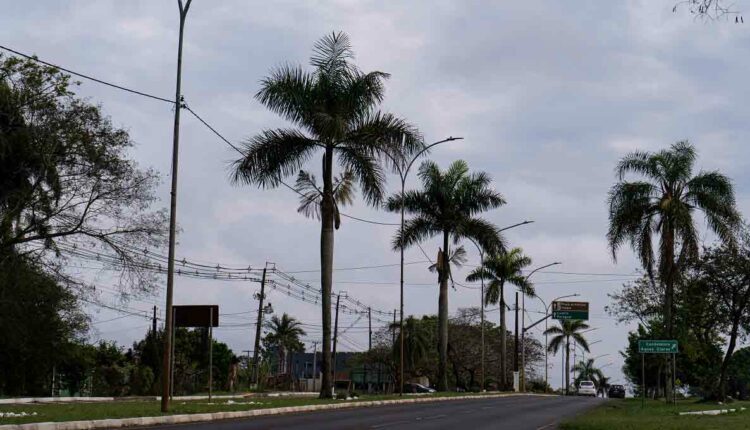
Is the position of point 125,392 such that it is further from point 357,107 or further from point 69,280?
point 357,107

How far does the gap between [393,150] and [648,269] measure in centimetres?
1342

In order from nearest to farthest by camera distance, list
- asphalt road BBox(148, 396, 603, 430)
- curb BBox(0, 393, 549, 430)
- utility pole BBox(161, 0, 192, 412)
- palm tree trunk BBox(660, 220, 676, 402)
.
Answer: curb BBox(0, 393, 549, 430) → asphalt road BBox(148, 396, 603, 430) → utility pole BBox(161, 0, 192, 412) → palm tree trunk BBox(660, 220, 676, 402)

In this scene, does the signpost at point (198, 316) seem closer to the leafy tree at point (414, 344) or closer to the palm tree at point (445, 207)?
the palm tree at point (445, 207)

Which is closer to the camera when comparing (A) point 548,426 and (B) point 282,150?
(A) point 548,426

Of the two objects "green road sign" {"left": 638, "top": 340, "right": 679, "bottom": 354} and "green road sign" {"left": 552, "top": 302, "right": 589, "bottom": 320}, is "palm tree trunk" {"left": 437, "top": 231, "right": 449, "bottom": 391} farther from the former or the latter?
"green road sign" {"left": 552, "top": 302, "right": 589, "bottom": 320}

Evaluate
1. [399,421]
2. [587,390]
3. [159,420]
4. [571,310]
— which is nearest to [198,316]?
[399,421]

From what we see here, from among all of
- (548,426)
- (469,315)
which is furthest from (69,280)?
(469,315)

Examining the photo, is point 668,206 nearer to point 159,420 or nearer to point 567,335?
point 159,420

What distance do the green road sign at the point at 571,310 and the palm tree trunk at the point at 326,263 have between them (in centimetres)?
4983

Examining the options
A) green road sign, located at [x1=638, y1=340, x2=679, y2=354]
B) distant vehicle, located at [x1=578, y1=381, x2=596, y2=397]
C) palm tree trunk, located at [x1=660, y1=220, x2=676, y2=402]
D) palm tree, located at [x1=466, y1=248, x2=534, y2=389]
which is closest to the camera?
green road sign, located at [x1=638, y1=340, x2=679, y2=354]

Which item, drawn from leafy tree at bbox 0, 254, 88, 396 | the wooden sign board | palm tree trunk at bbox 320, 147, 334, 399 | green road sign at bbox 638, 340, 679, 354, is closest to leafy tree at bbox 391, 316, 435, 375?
leafy tree at bbox 0, 254, 88, 396

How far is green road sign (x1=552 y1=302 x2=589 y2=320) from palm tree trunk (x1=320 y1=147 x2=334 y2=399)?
49826mm

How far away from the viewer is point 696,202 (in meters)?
43.0

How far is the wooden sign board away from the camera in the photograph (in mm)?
30031
